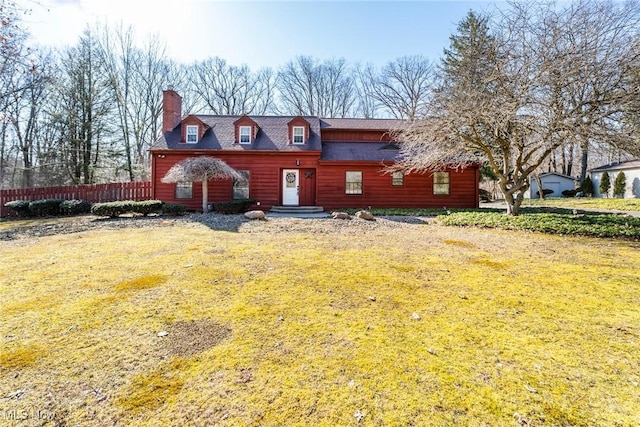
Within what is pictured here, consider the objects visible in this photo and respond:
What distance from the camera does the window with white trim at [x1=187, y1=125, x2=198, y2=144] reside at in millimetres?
15008

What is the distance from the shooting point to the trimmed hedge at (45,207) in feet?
40.9

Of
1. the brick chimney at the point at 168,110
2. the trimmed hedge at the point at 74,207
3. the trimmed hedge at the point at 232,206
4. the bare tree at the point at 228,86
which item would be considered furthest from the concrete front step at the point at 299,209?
the bare tree at the point at 228,86

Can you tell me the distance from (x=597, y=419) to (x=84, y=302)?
4.80 metres

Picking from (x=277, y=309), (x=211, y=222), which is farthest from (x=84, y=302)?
(x=211, y=222)

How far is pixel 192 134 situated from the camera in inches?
593

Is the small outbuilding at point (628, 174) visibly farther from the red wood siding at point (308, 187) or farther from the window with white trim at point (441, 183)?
the red wood siding at point (308, 187)

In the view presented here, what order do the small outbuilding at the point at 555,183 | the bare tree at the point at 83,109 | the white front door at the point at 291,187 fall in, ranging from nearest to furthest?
the white front door at the point at 291,187 → the bare tree at the point at 83,109 → the small outbuilding at the point at 555,183

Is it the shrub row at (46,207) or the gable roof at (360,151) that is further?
the gable roof at (360,151)

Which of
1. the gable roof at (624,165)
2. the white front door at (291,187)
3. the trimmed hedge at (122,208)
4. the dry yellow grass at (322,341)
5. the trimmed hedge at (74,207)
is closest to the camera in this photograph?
the dry yellow grass at (322,341)

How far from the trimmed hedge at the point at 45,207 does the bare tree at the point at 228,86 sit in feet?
71.5

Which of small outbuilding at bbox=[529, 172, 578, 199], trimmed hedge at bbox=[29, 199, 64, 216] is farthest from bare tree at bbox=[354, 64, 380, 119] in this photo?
trimmed hedge at bbox=[29, 199, 64, 216]

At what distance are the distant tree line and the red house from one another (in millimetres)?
3156

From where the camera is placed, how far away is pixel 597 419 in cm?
184

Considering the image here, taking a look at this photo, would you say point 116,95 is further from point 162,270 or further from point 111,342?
point 111,342
